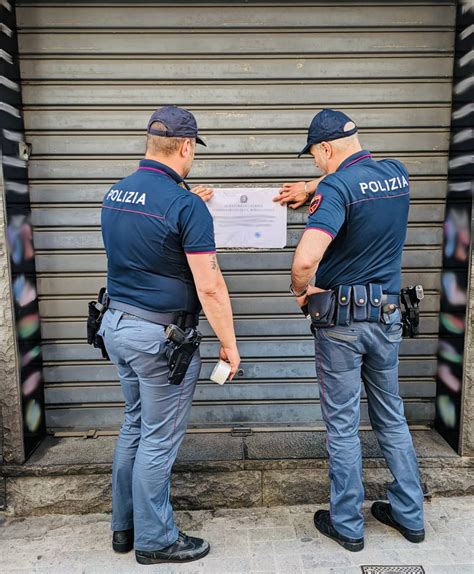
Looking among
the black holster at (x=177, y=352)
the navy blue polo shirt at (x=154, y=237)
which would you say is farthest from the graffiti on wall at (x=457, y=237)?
the black holster at (x=177, y=352)

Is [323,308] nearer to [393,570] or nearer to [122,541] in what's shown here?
[393,570]

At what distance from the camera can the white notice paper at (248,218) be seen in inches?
148

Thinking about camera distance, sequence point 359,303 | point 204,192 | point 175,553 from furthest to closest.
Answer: point 204,192 → point 175,553 → point 359,303

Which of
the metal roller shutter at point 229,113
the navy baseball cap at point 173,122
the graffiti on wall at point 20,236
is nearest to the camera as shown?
the navy baseball cap at point 173,122

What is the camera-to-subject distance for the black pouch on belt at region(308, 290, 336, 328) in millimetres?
2887

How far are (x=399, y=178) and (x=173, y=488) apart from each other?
2.39 m

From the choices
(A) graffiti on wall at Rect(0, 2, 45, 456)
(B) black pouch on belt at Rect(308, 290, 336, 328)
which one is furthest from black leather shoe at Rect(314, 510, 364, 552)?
(A) graffiti on wall at Rect(0, 2, 45, 456)

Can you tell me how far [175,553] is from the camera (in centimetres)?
297

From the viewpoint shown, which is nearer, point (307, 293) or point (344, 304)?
point (344, 304)

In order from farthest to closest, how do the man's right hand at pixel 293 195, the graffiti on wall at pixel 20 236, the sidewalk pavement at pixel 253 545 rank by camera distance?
1. the man's right hand at pixel 293 195
2. the graffiti on wall at pixel 20 236
3. the sidewalk pavement at pixel 253 545

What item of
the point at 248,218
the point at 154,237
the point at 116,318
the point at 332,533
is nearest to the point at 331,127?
the point at 248,218

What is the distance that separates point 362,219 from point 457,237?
1149 mm

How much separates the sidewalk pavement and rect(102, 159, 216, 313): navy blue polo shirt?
4.79ft

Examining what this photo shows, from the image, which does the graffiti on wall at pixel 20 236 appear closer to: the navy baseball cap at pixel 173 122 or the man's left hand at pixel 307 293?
the navy baseball cap at pixel 173 122
